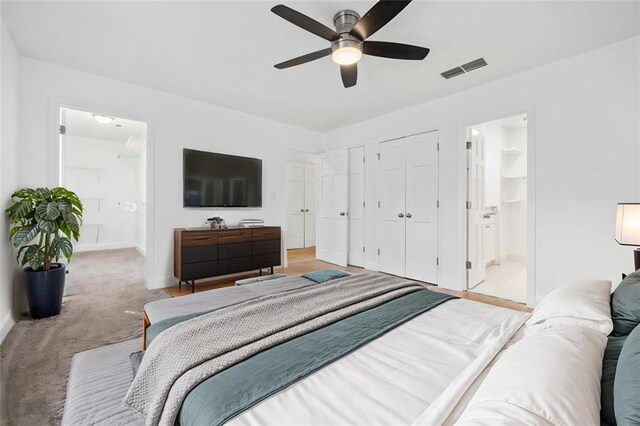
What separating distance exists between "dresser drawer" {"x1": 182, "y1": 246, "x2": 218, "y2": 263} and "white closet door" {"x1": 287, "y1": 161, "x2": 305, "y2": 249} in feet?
11.1

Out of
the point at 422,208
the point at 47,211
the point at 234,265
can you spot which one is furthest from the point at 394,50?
the point at 47,211

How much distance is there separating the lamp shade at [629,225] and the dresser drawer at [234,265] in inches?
153

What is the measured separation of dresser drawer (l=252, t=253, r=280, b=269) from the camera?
13.8ft

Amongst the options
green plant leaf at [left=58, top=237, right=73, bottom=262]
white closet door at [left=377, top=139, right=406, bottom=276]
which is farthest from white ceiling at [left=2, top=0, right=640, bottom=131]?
green plant leaf at [left=58, top=237, right=73, bottom=262]

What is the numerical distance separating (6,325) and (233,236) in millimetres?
2239

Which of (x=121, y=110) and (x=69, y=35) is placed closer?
(x=69, y=35)

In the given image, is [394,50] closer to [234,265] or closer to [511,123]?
[234,265]

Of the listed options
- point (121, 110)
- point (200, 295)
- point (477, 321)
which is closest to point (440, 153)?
point (477, 321)

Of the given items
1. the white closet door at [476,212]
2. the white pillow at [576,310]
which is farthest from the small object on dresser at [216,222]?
the white pillow at [576,310]

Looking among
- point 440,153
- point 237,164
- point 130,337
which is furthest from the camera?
point 237,164

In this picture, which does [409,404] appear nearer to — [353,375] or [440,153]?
[353,375]

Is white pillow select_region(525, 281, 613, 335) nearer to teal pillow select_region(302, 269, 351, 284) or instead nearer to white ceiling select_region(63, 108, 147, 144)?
teal pillow select_region(302, 269, 351, 284)

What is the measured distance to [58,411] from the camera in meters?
1.51

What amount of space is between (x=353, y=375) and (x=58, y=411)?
1.70 m
